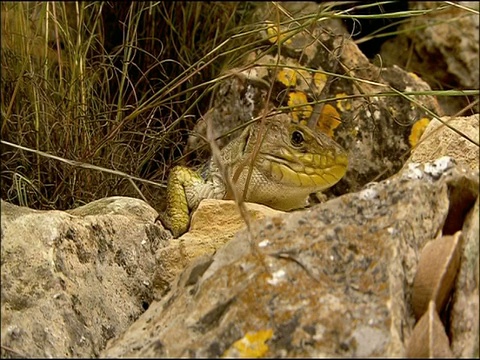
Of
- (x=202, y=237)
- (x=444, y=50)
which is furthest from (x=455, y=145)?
(x=444, y=50)

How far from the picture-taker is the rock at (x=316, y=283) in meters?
1.90

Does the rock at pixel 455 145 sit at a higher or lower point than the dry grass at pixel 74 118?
higher

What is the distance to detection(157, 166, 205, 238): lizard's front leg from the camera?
11.5ft

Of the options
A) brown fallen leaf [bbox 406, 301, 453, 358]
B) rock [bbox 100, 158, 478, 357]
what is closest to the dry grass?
rock [bbox 100, 158, 478, 357]

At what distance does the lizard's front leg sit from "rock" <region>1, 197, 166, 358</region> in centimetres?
72

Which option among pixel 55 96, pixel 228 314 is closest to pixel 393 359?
pixel 228 314

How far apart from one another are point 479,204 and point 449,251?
0.22 meters

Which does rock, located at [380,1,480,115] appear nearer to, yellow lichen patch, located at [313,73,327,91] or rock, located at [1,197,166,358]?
yellow lichen patch, located at [313,73,327,91]

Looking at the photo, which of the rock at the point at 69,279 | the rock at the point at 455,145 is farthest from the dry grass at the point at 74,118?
the rock at the point at 455,145

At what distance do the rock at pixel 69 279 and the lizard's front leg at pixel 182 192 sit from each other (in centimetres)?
72

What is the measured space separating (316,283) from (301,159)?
150cm

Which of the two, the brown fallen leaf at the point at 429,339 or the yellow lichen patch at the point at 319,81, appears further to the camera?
the yellow lichen patch at the point at 319,81

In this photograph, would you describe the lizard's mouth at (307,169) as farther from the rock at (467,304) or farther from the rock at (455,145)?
the rock at (467,304)

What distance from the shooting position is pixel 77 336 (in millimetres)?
2320
